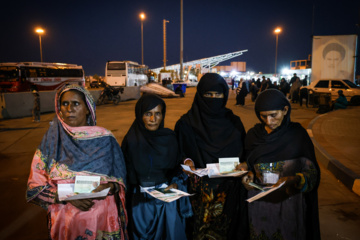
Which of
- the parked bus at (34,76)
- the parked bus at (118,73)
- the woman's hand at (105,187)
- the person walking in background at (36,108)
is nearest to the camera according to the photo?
the woman's hand at (105,187)

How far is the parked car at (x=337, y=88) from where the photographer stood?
46.5 feet

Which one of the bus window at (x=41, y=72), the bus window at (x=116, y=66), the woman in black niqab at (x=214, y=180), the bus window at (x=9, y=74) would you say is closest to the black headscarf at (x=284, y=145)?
the woman in black niqab at (x=214, y=180)

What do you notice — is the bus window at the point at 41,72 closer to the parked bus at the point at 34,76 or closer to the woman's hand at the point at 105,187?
the parked bus at the point at 34,76

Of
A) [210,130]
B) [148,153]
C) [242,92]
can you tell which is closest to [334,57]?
[242,92]

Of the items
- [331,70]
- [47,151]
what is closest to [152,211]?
[47,151]

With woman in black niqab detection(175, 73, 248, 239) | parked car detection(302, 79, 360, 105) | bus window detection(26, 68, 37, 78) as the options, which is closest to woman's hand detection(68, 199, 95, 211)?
woman in black niqab detection(175, 73, 248, 239)

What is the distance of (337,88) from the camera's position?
1435 centimetres

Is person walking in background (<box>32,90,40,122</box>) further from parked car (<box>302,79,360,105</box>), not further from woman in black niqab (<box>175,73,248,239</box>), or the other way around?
parked car (<box>302,79,360,105</box>)

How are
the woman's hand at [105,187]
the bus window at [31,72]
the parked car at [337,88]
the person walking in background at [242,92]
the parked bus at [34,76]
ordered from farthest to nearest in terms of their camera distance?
the bus window at [31,72] < the parked bus at [34,76] < the person walking in background at [242,92] < the parked car at [337,88] < the woman's hand at [105,187]

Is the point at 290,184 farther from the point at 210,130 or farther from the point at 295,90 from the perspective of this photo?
the point at 295,90

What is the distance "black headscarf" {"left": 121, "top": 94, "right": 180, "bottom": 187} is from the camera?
2.09 meters

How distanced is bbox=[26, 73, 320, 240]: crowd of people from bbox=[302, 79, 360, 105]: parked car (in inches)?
565

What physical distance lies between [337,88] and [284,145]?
49.1 feet

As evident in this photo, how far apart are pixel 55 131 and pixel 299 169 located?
177cm
